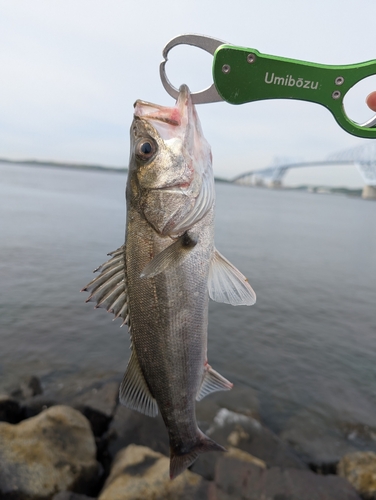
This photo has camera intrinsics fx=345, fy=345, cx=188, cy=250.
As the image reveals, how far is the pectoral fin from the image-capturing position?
7.82ft

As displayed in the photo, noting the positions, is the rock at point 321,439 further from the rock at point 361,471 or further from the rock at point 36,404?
the rock at point 36,404

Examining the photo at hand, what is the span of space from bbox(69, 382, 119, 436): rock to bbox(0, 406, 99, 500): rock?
30.4 inches

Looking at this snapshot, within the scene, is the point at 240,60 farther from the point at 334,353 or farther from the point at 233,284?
the point at 334,353

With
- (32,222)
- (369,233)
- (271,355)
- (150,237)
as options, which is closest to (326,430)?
(271,355)

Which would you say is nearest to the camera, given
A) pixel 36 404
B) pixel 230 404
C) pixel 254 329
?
pixel 36 404

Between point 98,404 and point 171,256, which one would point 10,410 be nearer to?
point 98,404

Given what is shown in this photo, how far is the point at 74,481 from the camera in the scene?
485 cm

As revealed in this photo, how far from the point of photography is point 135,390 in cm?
273

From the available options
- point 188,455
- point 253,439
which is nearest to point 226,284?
point 188,455

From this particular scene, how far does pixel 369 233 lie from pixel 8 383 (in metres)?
34.9

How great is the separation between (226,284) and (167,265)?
491 millimetres

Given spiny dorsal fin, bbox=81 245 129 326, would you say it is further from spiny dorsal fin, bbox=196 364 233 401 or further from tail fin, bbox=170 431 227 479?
tail fin, bbox=170 431 227 479

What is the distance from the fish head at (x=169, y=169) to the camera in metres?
2.37

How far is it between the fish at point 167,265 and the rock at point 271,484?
2828mm
